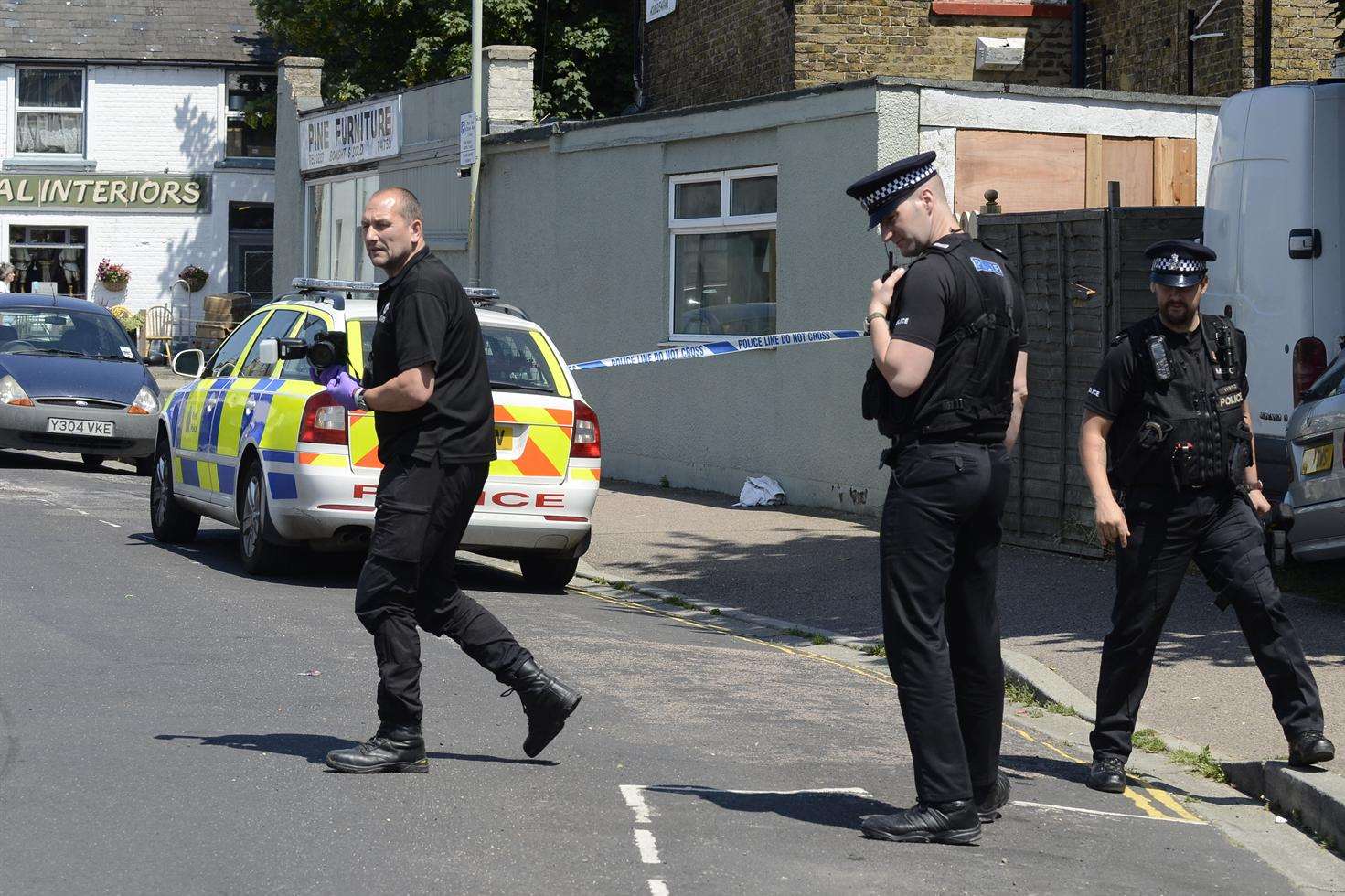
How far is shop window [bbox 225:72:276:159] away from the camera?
127ft

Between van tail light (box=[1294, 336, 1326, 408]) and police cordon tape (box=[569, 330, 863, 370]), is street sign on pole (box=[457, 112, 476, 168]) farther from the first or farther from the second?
van tail light (box=[1294, 336, 1326, 408])

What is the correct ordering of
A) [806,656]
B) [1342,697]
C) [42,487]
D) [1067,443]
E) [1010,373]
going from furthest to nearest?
[42,487]
[1067,443]
[806,656]
[1342,697]
[1010,373]

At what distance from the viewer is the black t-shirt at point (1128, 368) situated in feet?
21.0

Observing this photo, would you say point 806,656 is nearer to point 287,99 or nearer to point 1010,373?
point 1010,373

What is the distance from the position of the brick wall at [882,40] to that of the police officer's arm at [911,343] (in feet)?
47.6

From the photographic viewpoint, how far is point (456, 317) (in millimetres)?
6223

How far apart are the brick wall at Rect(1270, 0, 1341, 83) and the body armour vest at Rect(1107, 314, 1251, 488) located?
1157cm

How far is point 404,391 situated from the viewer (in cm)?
604

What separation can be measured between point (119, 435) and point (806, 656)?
9738mm

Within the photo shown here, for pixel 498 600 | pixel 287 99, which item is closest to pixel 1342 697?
pixel 498 600

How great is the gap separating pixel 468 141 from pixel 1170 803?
1511cm

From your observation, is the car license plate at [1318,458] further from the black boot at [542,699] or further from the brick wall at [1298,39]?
the brick wall at [1298,39]

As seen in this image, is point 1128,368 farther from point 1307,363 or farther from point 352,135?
point 352,135

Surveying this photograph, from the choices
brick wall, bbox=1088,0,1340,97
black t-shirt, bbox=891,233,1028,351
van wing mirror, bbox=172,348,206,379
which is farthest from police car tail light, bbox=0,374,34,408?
black t-shirt, bbox=891,233,1028,351
